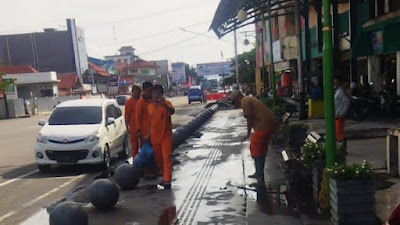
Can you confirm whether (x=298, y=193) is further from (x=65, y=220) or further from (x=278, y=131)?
(x=278, y=131)

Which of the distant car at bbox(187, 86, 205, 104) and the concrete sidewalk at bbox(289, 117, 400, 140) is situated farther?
the distant car at bbox(187, 86, 205, 104)

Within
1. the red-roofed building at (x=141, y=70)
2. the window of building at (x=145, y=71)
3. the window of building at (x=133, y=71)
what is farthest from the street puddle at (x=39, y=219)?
the window of building at (x=133, y=71)

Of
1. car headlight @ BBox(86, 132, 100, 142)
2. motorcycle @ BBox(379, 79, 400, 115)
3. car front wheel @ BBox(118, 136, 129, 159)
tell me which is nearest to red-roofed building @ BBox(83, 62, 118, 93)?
car front wheel @ BBox(118, 136, 129, 159)

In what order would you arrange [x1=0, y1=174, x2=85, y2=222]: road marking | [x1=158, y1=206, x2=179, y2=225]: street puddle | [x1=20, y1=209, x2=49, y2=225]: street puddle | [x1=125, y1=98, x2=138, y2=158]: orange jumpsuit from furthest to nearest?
[x1=125, y1=98, x2=138, y2=158]: orange jumpsuit, [x1=0, y1=174, x2=85, y2=222]: road marking, [x1=20, y1=209, x2=49, y2=225]: street puddle, [x1=158, y1=206, x2=179, y2=225]: street puddle

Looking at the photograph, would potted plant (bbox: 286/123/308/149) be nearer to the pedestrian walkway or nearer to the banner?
the pedestrian walkway

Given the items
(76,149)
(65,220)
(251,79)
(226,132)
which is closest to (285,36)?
(226,132)

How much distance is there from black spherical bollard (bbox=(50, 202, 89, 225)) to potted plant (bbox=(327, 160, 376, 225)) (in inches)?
116

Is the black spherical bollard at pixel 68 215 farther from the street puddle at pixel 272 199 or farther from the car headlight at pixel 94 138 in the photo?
the car headlight at pixel 94 138

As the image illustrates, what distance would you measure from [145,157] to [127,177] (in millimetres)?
659

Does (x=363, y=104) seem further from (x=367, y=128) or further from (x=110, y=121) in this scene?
(x=110, y=121)

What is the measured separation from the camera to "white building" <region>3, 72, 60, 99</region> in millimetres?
52031

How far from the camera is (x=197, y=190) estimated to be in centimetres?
737

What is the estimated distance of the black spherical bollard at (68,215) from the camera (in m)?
5.14

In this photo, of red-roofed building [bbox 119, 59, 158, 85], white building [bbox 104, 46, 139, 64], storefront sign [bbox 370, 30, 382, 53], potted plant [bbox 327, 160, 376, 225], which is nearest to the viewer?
potted plant [bbox 327, 160, 376, 225]
